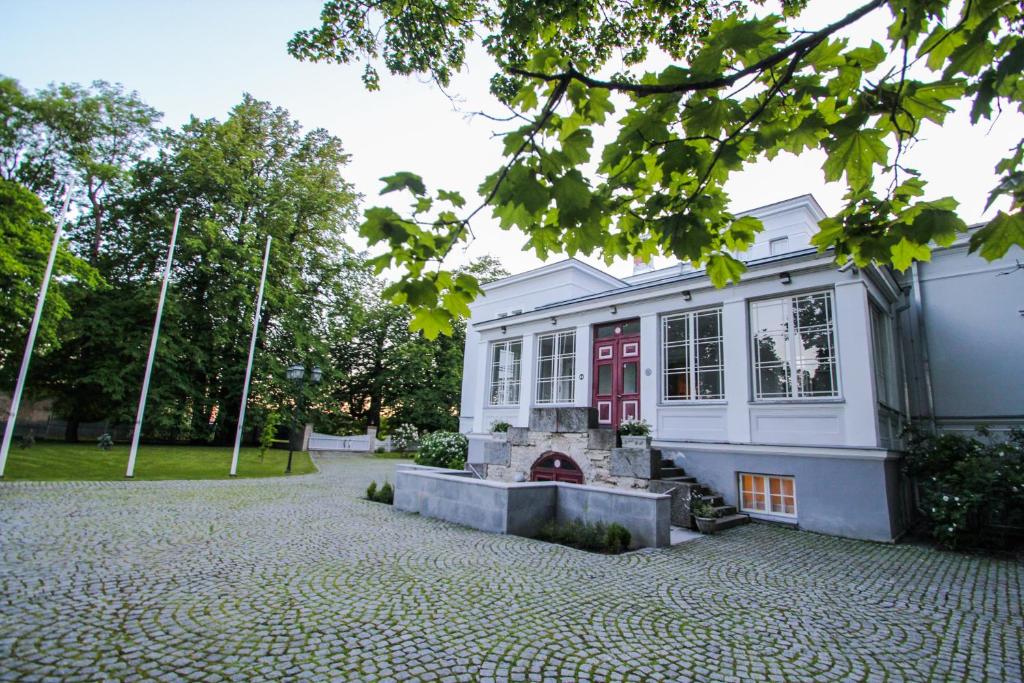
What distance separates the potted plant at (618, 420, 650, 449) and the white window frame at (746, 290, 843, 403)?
2.36 meters

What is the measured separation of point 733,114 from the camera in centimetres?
243

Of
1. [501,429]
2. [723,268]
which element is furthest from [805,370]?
[723,268]

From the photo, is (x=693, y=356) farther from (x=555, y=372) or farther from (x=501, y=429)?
(x=501, y=429)

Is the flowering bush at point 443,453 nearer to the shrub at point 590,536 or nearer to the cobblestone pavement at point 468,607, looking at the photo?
the cobblestone pavement at point 468,607

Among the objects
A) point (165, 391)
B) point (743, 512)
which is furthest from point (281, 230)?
point (743, 512)

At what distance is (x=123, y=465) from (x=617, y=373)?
49.1ft

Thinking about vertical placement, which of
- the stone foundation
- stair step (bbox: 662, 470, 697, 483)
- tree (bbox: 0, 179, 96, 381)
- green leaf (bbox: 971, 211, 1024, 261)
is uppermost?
tree (bbox: 0, 179, 96, 381)

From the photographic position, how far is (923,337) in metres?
11.2

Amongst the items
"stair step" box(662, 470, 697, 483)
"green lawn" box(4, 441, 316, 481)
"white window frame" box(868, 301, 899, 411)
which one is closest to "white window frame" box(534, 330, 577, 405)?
"stair step" box(662, 470, 697, 483)

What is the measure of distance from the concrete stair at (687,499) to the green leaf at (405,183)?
7991 millimetres

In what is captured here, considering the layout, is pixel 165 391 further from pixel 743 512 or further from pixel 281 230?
pixel 743 512

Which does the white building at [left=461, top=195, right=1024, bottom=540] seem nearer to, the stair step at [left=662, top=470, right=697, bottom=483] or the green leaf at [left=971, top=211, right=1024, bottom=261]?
the stair step at [left=662, top=470, right=697, bottom=483]

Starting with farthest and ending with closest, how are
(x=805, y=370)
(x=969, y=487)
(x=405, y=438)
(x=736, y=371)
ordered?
(x=405, y=438) → (x=736, y=371) → (x=805, y=370) → (x=969, y=487)

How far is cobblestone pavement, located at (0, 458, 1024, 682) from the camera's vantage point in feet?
11.0
